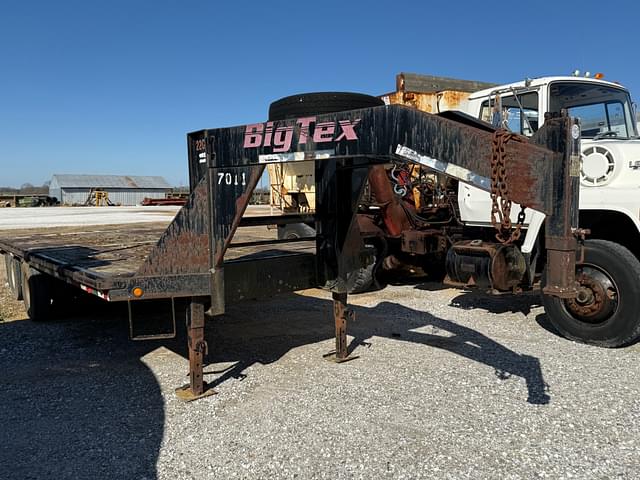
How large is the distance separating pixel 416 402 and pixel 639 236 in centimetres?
374

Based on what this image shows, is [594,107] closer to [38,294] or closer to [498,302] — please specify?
[498,302]

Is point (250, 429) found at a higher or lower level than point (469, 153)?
lower

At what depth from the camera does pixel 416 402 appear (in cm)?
413

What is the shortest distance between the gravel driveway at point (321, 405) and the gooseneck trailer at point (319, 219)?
1.63 ft

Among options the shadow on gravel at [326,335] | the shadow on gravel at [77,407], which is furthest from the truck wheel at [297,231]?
the shadow on gravel at [77,407]

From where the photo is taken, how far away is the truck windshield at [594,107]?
657cm

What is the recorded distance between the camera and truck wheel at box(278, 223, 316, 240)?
354 inches

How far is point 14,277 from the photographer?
7.85 meters

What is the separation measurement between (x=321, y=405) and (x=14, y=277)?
5.68 meters

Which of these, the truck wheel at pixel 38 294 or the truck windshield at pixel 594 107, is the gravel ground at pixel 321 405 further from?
the truck windshield at pixel 594 107

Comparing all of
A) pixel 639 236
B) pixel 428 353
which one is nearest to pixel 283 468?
pixel 428 353

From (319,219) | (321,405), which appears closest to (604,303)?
(319,219)

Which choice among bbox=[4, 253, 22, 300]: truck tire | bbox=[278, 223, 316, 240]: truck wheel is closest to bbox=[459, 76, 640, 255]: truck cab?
bbox=[278, 223, 316, 240]: truck wheel

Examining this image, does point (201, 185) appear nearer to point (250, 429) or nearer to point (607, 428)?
point (250, 429)
